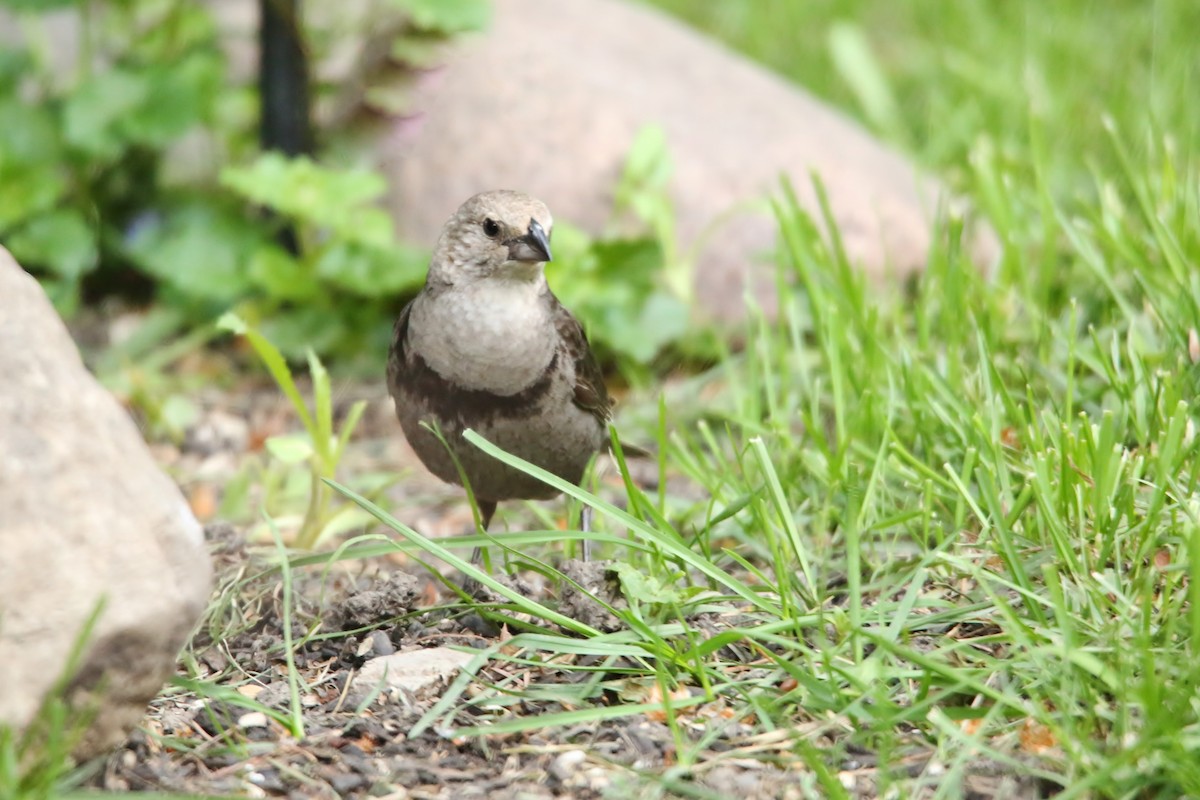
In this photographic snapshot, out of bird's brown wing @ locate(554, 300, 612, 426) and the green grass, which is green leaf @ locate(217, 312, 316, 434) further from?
the green grass

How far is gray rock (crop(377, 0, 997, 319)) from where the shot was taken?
5.38 meters

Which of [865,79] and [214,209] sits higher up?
[865,79]

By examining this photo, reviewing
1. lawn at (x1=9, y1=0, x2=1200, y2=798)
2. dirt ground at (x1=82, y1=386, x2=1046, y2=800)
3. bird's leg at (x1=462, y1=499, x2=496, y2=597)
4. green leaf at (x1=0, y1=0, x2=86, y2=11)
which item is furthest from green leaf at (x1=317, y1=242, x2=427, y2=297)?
dirt ground at (x1=82, y1=386, x2=1046, y2=800)

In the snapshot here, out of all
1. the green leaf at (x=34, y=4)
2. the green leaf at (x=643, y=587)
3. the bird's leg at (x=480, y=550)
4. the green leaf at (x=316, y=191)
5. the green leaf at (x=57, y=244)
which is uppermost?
the green leaf at (x=34, y=4)

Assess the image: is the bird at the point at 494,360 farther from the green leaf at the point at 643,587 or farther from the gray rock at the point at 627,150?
the gray rock at the point at 627,150

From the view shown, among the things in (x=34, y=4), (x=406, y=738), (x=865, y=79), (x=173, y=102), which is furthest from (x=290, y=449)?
(x=865, y=79)

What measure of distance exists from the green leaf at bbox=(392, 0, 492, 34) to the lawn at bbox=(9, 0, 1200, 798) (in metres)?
1.18

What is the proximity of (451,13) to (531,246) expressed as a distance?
1443 millimetres

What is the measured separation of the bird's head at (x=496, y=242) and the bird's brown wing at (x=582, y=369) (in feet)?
0.50

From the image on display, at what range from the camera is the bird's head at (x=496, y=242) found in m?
3.60

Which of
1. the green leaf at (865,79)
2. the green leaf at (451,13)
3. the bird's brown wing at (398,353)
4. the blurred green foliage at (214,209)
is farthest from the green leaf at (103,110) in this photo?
the green leaf at (865,79)

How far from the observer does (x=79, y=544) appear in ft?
7.57

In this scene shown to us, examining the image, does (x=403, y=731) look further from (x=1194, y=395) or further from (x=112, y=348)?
(x=112, y=348)

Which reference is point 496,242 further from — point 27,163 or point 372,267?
point 27,163
